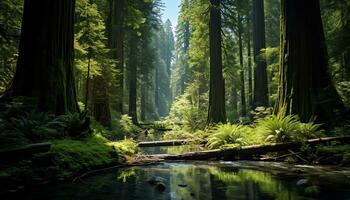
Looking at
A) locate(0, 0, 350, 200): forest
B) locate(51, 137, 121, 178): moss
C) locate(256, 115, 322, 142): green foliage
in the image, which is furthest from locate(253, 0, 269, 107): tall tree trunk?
locate(51, 137, 121, 178): moss

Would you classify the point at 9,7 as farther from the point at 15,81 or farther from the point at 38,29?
the point at 15,81

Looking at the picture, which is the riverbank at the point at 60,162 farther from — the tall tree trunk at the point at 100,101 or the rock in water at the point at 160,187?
the tall tree trunk at the point at 100,101

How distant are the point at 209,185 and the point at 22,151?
123 inches

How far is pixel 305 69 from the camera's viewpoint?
1081cm

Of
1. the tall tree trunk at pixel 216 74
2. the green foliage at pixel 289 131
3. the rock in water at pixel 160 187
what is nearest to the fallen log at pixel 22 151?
the rock in water at pixel 160 187

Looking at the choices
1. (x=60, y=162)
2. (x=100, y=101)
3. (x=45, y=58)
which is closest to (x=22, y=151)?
(x=60, y=162)

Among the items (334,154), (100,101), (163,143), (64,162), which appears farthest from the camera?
(100,101)

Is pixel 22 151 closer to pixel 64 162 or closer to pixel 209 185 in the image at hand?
pixel 64 162

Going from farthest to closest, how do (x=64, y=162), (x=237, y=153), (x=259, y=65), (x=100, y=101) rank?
1. (x=259, y=65)
2. (x=100, y=101)
3. (x=237, y=153)
4. (x=64, y=162)

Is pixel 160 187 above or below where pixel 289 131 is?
below

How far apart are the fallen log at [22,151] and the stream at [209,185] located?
63cm

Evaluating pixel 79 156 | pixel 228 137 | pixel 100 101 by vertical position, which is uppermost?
pixel 100 101

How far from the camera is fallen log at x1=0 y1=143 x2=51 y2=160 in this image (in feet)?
17.5

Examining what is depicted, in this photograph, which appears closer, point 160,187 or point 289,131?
point 160,187
